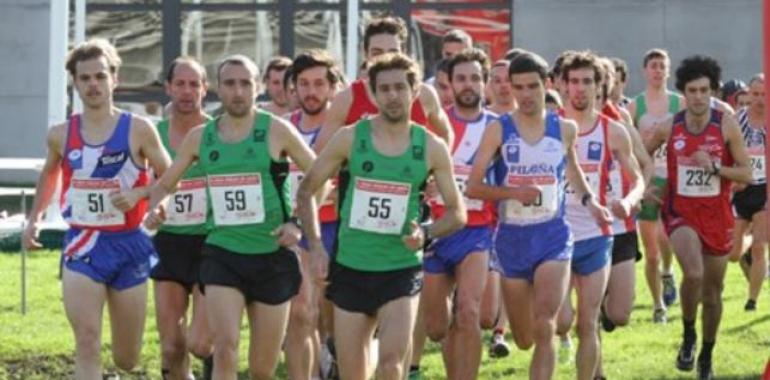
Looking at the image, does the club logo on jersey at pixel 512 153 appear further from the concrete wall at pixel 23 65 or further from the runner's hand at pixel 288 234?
the concrete wall at pixel 23 65

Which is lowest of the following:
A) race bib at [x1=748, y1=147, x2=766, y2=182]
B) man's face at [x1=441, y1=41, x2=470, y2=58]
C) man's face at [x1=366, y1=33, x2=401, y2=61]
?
race bib at [x1=748, y1=147, x2=766, y2=182]

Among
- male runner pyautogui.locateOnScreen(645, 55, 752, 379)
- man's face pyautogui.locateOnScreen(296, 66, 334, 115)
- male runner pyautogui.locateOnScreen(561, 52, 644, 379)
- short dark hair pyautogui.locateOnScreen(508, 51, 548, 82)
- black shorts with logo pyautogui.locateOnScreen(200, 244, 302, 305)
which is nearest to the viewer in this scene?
black shorts with logo pyautogui.locateOnScreen(200, 244, 302, 305)

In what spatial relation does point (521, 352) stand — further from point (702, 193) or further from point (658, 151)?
point (658, 151)

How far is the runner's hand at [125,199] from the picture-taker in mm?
11398

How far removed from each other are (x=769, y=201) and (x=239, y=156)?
4267mm

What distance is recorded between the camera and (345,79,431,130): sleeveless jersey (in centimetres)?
1205

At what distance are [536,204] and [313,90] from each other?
5.78 ft

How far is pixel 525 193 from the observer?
1173cm

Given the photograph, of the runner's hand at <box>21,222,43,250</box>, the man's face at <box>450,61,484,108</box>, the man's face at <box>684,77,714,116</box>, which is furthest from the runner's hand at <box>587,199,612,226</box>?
the runner's hand at <box>21,222,43,250</box>

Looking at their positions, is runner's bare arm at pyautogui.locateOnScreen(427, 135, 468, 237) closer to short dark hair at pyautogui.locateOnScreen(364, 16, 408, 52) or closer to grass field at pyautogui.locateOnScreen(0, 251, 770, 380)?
short dark hair at pyautogui.locateOnScreen(364, 16, 408, 52)

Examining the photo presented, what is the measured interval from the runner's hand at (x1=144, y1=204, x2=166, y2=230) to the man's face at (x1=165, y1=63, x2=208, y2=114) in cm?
130

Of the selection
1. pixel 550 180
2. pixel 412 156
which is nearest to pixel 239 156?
pixel 412 156

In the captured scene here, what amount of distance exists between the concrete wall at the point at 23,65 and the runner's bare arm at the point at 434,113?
66.4ft

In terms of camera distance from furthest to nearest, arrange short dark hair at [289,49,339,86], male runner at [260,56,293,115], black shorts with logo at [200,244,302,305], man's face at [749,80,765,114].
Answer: man's face at [749,80,765,114] → male runner at [260,56,293,115] → short dark hair at [289,49,339,86] → black shorts with logo at [200,244,302,305]
